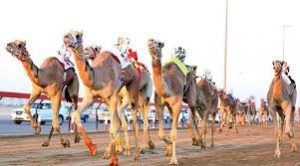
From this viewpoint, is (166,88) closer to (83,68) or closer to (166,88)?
(166,88)

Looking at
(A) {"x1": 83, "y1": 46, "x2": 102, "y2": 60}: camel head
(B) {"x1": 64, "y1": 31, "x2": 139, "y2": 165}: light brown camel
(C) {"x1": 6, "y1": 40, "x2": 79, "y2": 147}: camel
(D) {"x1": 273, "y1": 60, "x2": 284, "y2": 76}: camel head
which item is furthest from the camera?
(D) {"x1": 273, "y1": 60, "x2": 284, "y2": 76}: camel head

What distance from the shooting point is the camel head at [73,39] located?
13.2 m

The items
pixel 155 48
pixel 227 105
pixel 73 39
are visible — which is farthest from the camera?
pixel 227 105

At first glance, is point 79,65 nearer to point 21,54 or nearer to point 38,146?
point 21,54

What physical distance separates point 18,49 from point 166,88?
13.7 ft

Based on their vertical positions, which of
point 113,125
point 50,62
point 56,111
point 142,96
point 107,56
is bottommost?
point 113,125

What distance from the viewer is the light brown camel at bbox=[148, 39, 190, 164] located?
1423 cm

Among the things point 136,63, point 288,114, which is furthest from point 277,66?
point 136,63

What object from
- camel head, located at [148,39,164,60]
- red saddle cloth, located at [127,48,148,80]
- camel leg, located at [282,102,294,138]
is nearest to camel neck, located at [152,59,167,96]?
camel head, located at [148,39,164,60]

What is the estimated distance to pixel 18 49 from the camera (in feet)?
53.6

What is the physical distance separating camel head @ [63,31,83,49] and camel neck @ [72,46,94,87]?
0.36 feet

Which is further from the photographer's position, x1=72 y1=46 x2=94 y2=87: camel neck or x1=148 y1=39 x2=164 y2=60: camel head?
x1=148 y1=39 x2=164 y2=60: camel head

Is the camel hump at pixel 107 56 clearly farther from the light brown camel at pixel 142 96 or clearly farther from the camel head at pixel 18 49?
the camel head at pixel 18 49

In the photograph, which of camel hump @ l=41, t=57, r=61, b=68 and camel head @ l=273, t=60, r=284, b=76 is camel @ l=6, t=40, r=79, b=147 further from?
camel head @ l=273, t=60, r=284, b=76
